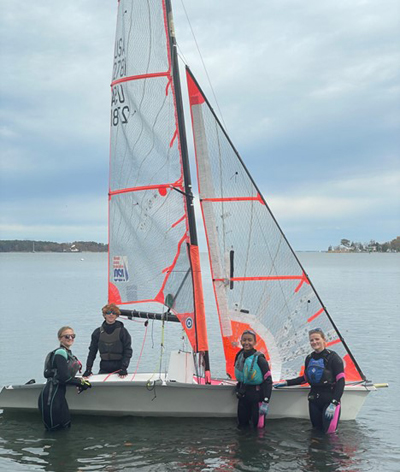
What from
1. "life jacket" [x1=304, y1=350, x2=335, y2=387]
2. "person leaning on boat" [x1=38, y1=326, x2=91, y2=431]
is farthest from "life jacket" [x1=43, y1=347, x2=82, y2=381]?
"life jacket" [x1=304, y1=350, x2=335, y2=387]

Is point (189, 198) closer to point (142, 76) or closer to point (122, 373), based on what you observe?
point (142, 76)

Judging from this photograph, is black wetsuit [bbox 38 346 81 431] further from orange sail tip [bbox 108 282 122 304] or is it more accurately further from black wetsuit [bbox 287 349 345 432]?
black wetsuit [bbox 287 349 345 432]

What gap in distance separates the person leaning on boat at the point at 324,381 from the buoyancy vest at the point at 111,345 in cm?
246

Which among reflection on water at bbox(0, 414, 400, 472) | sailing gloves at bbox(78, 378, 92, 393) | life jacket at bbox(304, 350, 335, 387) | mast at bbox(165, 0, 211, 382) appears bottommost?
reflection on water at bbox(0, 414, 400, 472)

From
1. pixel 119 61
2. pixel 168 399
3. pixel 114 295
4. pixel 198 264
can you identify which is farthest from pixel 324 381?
pixel 119 61

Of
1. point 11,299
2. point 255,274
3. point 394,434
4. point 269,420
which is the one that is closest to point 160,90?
point 255,274

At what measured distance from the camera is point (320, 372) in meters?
7.73

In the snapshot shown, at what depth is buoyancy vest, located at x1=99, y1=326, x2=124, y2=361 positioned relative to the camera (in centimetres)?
853

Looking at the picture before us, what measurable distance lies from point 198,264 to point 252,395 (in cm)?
208

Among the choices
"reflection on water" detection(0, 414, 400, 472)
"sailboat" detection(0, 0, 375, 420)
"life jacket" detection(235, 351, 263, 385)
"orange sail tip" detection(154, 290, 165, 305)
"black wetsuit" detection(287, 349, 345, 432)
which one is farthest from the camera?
"orange sail tip" detection(154, 290, 165, 305)

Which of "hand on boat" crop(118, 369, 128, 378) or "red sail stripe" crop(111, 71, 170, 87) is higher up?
"red sail stripe" crop(111, 71, 170, 87)

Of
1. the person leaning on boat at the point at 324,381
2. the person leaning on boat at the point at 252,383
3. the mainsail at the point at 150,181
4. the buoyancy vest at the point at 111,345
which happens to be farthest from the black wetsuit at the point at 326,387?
the buoyancy vest at the point at 111,345

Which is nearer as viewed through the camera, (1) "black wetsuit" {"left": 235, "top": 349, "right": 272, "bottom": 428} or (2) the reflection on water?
(2) the reflection on water

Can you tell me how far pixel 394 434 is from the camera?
908 centimetres
